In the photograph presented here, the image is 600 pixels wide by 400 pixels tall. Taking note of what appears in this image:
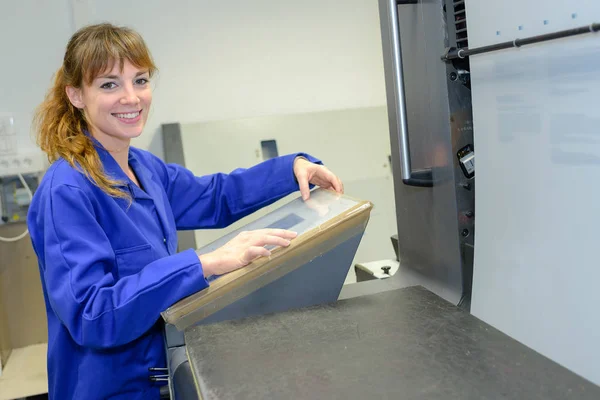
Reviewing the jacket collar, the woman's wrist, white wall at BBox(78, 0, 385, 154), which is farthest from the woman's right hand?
white wall at BBox(78, 0, 385, 154)

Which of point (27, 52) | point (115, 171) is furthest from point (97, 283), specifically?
point (27, 52)

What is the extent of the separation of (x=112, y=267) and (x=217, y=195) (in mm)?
492

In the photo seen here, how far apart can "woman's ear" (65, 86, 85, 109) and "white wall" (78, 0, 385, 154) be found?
57.8 inches

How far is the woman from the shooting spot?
0.94 meters

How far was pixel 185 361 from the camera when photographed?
2.90ft

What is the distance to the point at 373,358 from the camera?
0.73 metres

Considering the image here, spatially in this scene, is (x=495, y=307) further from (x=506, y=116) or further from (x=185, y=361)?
(x=185, y=361)

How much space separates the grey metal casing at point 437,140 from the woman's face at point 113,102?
1.65 ft

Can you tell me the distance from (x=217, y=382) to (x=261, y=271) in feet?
0.75

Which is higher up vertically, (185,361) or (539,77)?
(539,77)

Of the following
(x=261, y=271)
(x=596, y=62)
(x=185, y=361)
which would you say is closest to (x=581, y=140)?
(x=596, y=62)

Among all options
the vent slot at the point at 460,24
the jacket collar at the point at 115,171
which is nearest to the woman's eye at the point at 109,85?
the jacket collar at the point at 115,171

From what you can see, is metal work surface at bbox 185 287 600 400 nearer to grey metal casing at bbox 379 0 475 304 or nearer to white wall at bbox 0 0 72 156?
grey metal casing at bbox 379 0 475 304

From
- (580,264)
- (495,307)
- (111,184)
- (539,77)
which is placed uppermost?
(539,77)
